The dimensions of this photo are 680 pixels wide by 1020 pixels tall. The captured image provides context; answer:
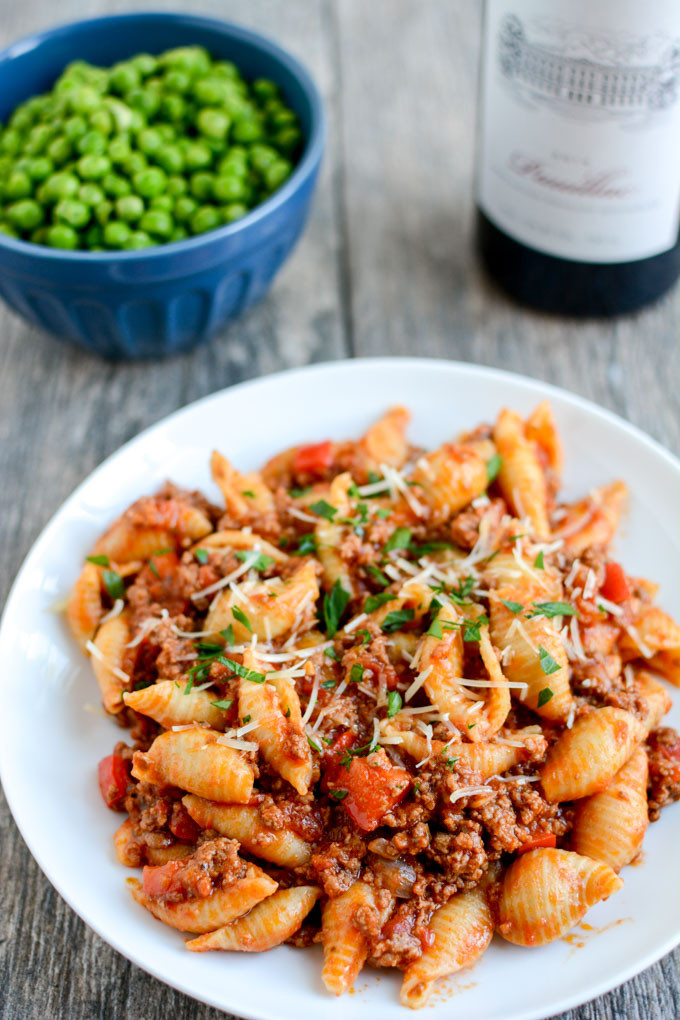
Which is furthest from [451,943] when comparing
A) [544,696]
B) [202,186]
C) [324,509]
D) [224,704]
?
[202,186]

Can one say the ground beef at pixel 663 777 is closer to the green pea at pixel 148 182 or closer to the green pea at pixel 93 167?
the green pea at pixel 148 182

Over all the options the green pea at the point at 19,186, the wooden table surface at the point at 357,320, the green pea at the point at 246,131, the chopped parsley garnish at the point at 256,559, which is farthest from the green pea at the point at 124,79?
the chopped parsley garnish at the point at 256,559

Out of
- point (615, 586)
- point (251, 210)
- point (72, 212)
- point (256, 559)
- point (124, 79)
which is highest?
point (124, 79)

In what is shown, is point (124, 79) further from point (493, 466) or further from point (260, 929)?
point (260, 929)

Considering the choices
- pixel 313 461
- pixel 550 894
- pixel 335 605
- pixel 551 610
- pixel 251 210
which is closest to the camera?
pixel 550 894

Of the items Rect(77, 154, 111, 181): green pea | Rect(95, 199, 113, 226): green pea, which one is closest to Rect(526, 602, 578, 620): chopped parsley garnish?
Rect(95, 199, 113, 226): green pea

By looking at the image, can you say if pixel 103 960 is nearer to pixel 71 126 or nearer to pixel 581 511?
pixel 581 511

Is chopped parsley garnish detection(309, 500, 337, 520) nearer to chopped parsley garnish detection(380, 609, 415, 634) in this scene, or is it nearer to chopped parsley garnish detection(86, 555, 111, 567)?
chopped parsley garnish detection(380, 609, 415, 634)
